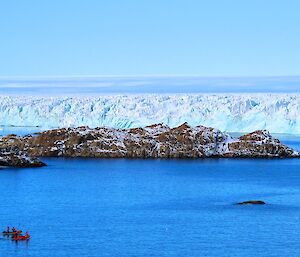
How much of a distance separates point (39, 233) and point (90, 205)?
2229cm

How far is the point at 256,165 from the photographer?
158250mm

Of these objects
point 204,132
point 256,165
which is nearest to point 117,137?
point 204,132

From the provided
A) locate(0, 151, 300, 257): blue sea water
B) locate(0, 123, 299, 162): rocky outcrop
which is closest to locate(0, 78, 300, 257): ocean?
locate(0, 151, 300, 257): blue sea water

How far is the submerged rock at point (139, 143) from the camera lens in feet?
548

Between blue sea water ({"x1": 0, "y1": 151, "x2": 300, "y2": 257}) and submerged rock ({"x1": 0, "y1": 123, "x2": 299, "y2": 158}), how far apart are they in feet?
52.6

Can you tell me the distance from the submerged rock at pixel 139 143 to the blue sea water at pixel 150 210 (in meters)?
16.0

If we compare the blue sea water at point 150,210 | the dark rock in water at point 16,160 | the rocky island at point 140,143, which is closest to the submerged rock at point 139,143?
the rocky island at point 140,143

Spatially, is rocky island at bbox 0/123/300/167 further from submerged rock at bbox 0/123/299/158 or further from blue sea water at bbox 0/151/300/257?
blue sea water at bbox 0/151/300/257

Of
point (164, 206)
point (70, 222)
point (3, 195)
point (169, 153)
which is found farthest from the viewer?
point (169, 153)

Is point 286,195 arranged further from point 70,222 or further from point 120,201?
point 70,222

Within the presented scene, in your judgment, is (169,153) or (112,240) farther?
(169,153)

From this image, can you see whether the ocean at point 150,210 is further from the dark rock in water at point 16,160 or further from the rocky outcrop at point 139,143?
the rocky outcrop at point 139,143

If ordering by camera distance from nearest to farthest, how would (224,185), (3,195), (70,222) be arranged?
(70,222) → (3,195) → (224,185)

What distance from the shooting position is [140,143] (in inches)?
6629
